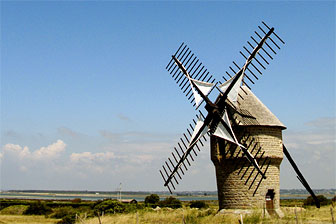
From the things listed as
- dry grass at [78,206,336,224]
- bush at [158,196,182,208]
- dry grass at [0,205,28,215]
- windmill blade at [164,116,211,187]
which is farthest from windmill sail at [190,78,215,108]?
dry grass at [0,205,28,215]

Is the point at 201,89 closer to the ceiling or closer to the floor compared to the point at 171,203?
closer to the ceiling

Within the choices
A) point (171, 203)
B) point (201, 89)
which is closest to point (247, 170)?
point (201, 89)

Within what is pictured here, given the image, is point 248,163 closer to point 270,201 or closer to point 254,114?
point 270,201

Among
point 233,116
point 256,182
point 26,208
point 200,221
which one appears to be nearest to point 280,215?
point 256,182

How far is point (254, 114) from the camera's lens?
1692 centimetres

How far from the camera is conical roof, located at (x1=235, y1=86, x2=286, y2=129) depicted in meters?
16.4

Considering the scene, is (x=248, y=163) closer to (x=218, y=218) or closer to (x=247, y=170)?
(x=247, y=170)

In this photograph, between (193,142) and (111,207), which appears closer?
(193,142)

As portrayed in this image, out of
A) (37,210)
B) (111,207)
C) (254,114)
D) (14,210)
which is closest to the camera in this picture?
(254,114)

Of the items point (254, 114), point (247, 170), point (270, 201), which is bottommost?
A: point (270, 201)

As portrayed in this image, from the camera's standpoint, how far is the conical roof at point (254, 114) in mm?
16383

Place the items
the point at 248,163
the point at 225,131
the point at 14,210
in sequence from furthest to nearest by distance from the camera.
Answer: the point at 14,210, the point at 248,163, the point at 225,131

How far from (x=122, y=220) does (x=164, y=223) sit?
8.08ft

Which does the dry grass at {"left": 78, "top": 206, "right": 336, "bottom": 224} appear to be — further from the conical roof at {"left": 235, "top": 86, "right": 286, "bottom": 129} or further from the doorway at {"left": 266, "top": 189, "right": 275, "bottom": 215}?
the conical roof at {"left": 235, "top": 86, "right": 286, "bottom": 129}
